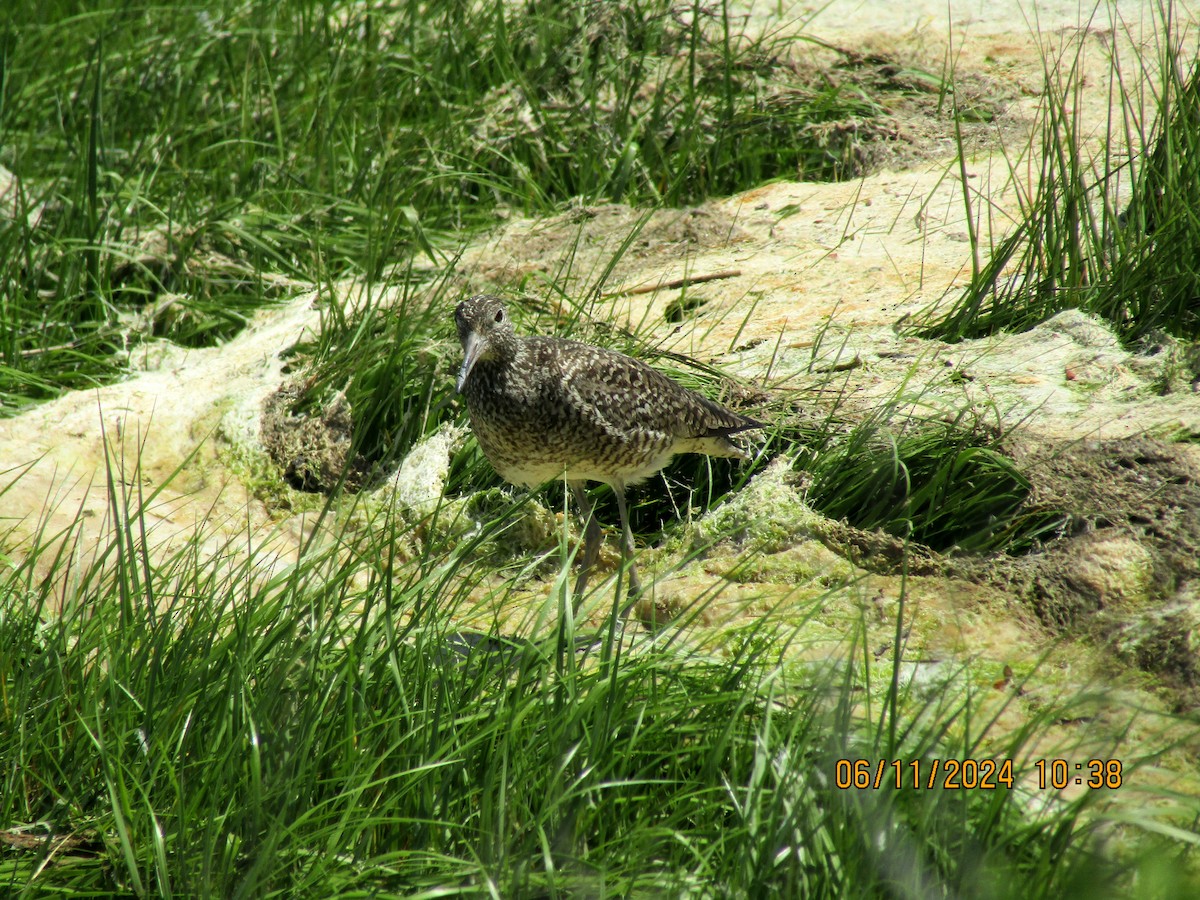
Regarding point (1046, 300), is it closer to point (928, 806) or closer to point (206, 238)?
point (928, 806)

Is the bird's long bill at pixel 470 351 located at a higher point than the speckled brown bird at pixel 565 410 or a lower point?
higher

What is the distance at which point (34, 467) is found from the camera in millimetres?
5340

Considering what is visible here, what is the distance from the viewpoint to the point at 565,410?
489cm

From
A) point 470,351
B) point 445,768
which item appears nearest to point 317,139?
point 470,351

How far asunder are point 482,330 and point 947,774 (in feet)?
9.06

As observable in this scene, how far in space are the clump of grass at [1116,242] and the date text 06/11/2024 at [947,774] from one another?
117 inches

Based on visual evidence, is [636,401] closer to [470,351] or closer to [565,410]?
[565,410]

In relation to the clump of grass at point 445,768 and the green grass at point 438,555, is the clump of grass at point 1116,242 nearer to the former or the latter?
the green grass at point 438,555

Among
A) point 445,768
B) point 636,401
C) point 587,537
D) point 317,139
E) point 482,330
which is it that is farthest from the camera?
point 317,139

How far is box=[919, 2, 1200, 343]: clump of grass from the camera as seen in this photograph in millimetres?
5094

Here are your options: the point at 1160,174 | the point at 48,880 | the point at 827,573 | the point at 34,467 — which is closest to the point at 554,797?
the point at 48,880

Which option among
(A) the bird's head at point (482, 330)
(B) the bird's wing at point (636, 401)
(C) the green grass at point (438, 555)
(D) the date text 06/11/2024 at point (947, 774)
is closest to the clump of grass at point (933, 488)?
(C) the green grass at point (438, 555)

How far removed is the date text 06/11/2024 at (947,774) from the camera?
2.76 metres

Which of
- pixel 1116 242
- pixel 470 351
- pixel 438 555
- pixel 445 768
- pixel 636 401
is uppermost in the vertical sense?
pixel 1116 242
